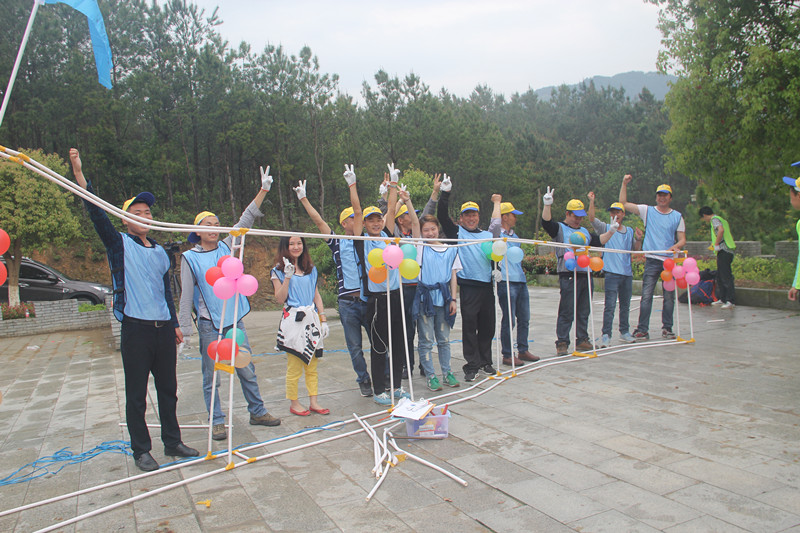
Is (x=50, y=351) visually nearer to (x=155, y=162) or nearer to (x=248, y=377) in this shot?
(x=248, y=377)

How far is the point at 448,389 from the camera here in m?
5.39

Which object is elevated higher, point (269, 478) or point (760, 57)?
point (760, 57)

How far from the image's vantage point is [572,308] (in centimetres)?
672

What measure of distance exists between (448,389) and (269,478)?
2.31 metres

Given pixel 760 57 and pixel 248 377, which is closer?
pixel 248 377

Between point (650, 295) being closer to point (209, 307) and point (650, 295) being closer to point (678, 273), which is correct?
point (678, 273)

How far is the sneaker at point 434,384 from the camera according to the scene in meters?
5.32

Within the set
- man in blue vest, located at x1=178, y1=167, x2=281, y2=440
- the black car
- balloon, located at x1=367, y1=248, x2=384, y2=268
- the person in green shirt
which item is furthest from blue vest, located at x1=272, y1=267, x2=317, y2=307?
the black car

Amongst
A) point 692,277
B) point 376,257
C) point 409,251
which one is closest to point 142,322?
point 376,257

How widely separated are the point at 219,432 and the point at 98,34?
289 centimetres

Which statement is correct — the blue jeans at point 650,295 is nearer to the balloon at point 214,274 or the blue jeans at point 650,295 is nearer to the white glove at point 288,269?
the white glove at point 288,269

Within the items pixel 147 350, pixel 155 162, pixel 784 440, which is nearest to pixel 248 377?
pixel 147 350

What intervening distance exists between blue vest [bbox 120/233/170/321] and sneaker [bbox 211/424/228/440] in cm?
102

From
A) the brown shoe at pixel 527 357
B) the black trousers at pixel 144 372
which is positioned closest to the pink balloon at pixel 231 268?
the black trousers at pixel 144 372
